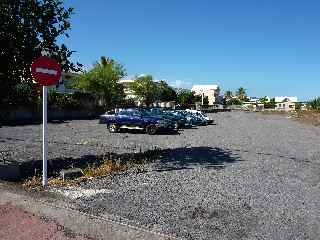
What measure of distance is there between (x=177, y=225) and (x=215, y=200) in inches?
78.7

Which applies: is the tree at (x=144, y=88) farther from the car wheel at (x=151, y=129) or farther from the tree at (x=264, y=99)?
the tree at (x=264, y=99)

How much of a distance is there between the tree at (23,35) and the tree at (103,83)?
52596 mm

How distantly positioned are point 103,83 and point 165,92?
33.1 metres

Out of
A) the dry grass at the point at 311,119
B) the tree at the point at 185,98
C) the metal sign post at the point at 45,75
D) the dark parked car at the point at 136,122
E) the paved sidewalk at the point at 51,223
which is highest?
the tree at the point at 185,98

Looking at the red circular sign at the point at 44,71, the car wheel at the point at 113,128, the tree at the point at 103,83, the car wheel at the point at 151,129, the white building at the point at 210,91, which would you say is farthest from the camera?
the white building at the point at 210,91

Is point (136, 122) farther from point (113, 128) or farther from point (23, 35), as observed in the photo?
point (23, 35)

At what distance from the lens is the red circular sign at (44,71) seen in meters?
8.23

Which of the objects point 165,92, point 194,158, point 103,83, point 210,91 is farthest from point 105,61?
point 210,91

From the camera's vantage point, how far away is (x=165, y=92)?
96.5 meters

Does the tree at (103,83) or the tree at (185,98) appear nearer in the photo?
the tree at (103,83)

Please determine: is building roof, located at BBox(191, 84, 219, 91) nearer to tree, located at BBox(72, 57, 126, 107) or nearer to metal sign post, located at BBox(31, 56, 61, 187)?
tree, located at BBox(72, 57, 126, 107)

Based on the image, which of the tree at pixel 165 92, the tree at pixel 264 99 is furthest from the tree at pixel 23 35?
the tree at pixel 264 99

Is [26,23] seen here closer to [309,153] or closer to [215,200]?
[215,200]

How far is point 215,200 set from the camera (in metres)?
8.11
